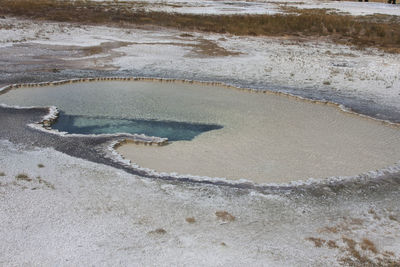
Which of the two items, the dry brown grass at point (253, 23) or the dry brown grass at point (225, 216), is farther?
the dry brown grass at point (253, 23)

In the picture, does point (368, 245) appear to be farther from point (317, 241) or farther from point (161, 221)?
point (161, 221)

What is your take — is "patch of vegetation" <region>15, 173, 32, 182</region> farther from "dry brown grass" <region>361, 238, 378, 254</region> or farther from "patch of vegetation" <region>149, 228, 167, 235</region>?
"dry brown grass" <region>361, 238, 378, 254</region>

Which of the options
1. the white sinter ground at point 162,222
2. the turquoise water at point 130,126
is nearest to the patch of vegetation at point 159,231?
the white sinter ground at point 162,222

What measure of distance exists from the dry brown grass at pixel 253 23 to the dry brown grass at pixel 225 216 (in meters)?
18.2

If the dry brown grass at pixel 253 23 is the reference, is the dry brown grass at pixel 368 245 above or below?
below

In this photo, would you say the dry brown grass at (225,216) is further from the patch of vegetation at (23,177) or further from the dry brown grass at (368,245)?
the patch of vegetation at (23,177)

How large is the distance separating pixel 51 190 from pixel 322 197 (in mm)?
4778

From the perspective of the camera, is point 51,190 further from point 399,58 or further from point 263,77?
point 399,58

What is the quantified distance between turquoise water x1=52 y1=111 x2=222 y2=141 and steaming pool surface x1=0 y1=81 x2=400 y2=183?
0.08ft

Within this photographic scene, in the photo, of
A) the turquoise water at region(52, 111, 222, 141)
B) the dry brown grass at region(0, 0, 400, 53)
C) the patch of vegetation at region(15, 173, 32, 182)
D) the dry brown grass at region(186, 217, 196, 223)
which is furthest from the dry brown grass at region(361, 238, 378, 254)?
the dry brown grass at region(0, 0, 400, 53)

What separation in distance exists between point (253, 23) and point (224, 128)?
20.4 m

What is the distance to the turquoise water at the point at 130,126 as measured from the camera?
1012 cm

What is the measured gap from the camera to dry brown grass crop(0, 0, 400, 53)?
25.4 meters

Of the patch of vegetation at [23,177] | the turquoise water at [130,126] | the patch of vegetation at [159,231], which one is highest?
the turquoise water at [130,126]
